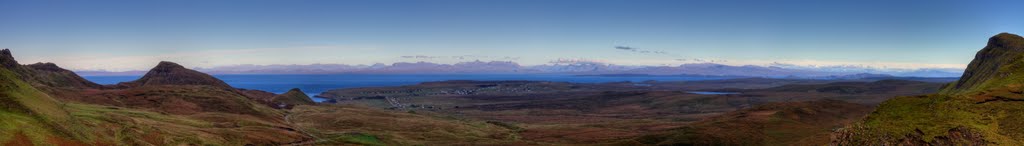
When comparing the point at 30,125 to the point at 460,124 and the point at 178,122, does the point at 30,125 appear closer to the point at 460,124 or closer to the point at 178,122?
the point at 178,122

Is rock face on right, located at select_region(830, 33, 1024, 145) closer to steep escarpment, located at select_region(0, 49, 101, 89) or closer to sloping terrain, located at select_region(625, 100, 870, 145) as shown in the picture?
sloping terrain, located at select_region(625, 100, 870, 145)

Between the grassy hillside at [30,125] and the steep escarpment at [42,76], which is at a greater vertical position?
the steep escarpment at [42,76]

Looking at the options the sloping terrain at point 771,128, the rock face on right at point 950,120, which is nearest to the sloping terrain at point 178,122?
the sloping terrain at point 771,128

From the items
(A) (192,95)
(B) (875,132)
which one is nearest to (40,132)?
(B) (875,132)

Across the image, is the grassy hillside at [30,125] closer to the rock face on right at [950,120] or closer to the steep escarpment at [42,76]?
the rock face on right at [950,120]

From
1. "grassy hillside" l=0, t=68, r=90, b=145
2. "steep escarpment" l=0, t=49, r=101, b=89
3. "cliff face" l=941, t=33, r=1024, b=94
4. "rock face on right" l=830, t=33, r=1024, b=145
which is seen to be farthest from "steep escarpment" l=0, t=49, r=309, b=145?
"cliff face" l=941, t=33, r=1024, b=94

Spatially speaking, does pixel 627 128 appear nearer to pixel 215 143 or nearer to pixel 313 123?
pixel 313 123

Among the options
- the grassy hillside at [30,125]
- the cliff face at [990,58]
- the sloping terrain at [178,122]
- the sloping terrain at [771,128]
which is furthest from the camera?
the cliff face at [990,58]

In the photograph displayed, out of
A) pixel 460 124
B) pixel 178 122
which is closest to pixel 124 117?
pixel 178 122
